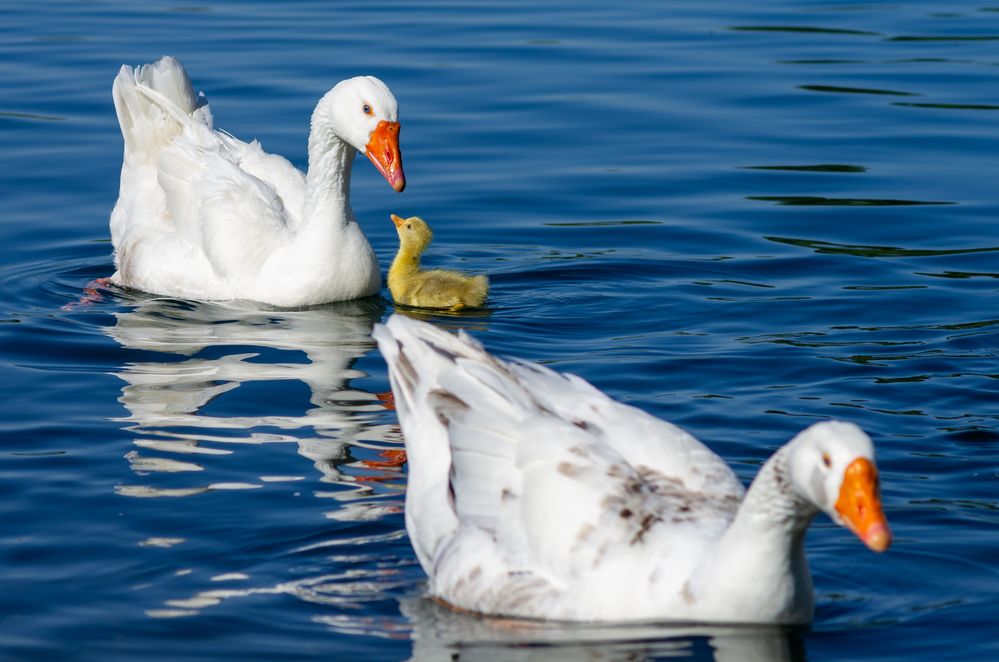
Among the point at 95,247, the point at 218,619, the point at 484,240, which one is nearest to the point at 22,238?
the point at 95,247

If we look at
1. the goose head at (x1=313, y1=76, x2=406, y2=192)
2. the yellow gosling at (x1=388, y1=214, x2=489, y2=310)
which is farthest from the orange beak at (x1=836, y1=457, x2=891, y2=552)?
the goose head at (x1=313, y1=76, x2=406, y2=192)

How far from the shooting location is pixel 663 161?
14.6m

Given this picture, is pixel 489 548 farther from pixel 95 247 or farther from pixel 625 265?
pixel 95 247

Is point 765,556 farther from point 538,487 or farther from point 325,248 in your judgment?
point 325,248

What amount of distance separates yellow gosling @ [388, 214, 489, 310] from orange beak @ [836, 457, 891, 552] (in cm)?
532

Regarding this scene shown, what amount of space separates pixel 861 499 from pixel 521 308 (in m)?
5.50

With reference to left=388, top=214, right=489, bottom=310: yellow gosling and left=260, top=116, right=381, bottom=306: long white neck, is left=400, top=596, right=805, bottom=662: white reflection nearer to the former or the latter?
left=388, top=214, right=489, bottom=310: yellow gosling

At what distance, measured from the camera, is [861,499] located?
587 cm

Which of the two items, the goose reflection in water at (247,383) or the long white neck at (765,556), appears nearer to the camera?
the long white neck at (765,556)

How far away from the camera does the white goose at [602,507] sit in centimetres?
618

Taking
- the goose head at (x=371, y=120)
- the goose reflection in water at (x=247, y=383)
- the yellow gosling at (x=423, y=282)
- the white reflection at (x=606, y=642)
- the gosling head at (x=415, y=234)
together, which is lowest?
the white reflection at (x=606, y=642)

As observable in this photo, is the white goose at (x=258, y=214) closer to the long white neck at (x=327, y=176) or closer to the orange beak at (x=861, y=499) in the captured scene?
the long white neck at (x=327, y=176)

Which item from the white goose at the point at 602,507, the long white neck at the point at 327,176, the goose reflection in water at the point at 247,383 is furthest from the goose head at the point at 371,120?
the white goose at the point at 602,507

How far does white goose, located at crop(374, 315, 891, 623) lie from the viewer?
618 cm
